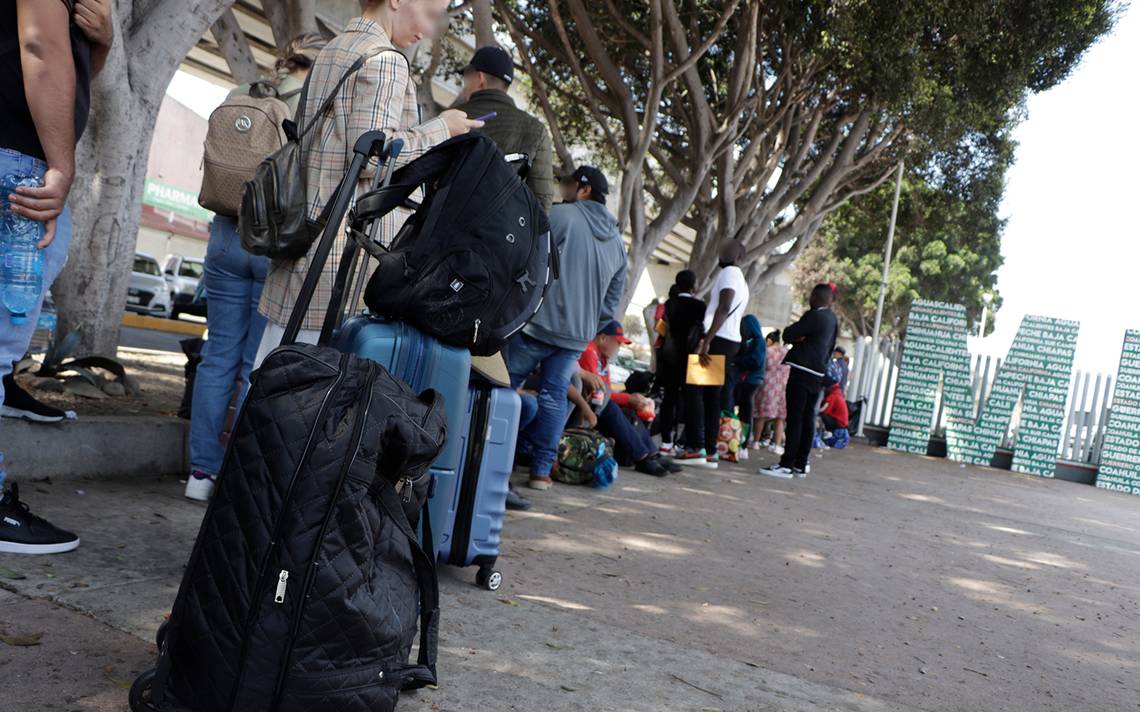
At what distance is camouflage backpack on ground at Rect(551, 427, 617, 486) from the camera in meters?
6.90

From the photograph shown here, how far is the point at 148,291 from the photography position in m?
23.0

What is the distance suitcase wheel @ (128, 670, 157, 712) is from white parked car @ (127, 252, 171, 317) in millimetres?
22001

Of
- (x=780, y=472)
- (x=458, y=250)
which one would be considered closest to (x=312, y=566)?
(x=458, y=250)

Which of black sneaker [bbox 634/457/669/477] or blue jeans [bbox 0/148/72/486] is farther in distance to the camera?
black sneaker [bbox 634/457/669/477]

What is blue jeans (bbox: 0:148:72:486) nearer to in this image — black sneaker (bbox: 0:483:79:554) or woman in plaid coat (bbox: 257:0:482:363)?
black sneaker (bbox: 0:483:79:554)

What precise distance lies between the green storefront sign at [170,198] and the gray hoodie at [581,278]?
3467cm

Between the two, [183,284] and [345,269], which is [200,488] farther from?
[183,284]

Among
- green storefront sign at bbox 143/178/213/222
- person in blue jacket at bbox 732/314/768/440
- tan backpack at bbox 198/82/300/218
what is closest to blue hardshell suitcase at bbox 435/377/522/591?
tan backpack at bbox 198/82/300/218

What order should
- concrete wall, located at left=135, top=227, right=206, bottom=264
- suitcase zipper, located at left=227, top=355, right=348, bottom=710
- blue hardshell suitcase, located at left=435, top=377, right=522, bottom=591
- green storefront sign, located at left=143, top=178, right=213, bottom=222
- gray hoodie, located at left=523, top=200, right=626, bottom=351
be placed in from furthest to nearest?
1. concrete wall, located at left=135, top=227, right=206, bottom=264
2. green storefront sign, located at left=143, top=178, right=213, bottom=222
3. gray hoodie, located at left=523, top=200, right=626, bottom=351
4. blue hardshell suitcase, located at left=435, top=377, right=522, bottom=591
5. suitcase zipper, located at left=227, top=355, right=348, bottom=710

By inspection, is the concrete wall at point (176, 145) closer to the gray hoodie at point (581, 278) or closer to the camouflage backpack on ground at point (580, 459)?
the camouflage backpack on ground at point (580, 459)

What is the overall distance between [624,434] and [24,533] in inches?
212

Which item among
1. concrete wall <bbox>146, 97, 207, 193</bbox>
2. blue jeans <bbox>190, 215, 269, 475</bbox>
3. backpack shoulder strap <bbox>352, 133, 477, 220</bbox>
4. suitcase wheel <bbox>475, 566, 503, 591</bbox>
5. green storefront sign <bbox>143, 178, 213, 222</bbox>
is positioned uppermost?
concrete wall <bbox>146, 97, 207, 193</bbox>

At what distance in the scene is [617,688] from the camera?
302 cm

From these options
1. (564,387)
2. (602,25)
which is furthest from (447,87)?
(564,387)
